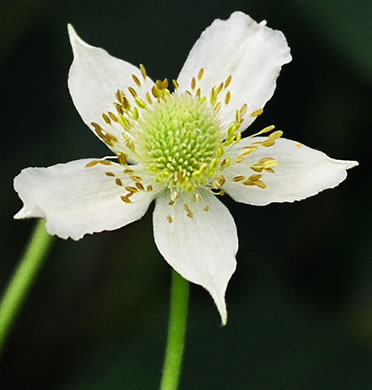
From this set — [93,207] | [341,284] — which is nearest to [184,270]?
[93,207]

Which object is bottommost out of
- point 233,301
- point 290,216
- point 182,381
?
point 182,381

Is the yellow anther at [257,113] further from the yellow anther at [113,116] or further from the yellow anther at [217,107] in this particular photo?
the yellow anther at [113,116]

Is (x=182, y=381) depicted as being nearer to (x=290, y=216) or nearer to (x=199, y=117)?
(x=290, y=216)

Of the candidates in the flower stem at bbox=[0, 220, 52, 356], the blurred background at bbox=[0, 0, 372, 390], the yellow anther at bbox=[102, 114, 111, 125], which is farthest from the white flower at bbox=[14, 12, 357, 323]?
the blurred background at bbox=[0, 0, 372, 390]

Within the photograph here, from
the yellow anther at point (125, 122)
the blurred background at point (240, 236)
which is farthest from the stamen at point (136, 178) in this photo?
the blurred background at point (240, 236)

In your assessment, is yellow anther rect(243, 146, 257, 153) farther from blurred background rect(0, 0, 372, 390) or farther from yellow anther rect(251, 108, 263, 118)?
blurred background rect(0, 0, 372, 390)

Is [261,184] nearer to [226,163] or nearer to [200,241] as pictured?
[226,163]

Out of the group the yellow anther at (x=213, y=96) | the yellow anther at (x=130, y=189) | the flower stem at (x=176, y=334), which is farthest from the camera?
the yellow anther at (x=213, y=96)
